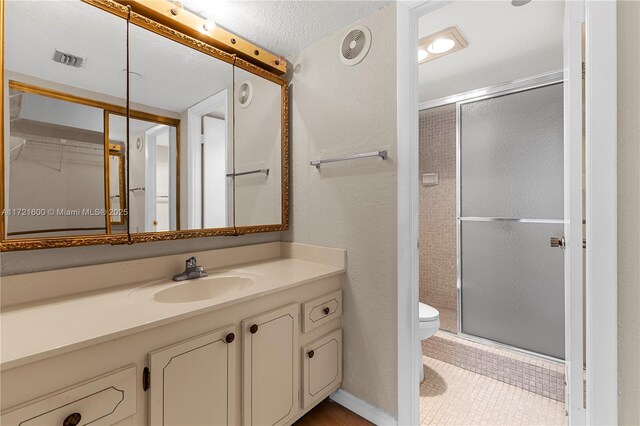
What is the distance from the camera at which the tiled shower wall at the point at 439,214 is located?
111 inches

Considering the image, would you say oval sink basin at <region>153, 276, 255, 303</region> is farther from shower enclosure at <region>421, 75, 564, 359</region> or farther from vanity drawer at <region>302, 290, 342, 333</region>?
shower enclosure at <region>421, 75, 564, 359</region>

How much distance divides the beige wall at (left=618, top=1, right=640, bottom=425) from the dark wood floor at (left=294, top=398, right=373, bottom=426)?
3.63ft

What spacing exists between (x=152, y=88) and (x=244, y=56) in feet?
2.01

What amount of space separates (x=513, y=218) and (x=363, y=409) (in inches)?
71.2

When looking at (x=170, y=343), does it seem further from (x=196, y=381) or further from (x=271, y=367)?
(x=271, y=367)

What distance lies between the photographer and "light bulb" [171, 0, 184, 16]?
1410mm

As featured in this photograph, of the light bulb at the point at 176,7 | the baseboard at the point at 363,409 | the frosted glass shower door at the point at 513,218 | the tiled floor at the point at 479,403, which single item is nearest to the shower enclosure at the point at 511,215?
the frosted glass shower door at the point at 513,218

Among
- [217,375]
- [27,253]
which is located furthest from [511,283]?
[27,253]

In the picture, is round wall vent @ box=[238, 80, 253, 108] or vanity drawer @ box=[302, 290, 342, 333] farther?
round wall vent @ box=[238, 80, 253, 108]

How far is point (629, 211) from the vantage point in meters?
0.85

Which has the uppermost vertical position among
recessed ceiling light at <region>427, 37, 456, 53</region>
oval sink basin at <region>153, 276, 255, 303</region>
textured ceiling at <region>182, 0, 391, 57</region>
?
recessed ceiling light at <region>427, 37, 456, 53</region>

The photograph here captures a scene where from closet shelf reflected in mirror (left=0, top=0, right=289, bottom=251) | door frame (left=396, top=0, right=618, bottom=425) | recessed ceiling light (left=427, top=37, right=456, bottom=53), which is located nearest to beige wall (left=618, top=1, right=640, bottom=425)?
door frame (left=396, top=0, right=618, bottom=425)

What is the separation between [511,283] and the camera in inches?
90.4

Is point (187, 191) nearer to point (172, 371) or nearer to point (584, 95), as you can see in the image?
point (172, 371)
